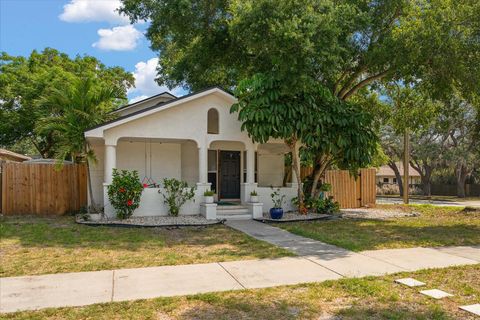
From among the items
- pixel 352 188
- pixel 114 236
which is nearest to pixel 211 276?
pixel 114 236

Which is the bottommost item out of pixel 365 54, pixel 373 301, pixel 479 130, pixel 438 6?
pixel 373 301

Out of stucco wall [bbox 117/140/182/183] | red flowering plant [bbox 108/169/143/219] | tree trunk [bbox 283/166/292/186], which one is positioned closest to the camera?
red flowering plant [bbox 108/169/143/219]

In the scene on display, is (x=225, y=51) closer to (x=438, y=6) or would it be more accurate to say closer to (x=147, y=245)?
(x=438, y=6)

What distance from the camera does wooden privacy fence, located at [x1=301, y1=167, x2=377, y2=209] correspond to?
17.6 metres

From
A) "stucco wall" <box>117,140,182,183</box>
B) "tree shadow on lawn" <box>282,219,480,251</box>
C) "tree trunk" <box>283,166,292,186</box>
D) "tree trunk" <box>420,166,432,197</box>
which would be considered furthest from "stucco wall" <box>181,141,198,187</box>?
"tree trunk" <box>420,166,432,197</box>

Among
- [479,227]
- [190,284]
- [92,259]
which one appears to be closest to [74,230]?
[92,259]

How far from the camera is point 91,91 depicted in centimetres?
1316

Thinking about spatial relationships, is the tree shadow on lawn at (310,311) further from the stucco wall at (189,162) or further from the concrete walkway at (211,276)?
the stucco wall at (189,162)

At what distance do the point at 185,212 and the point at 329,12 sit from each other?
25.5 ft

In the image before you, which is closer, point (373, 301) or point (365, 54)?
point (373, 301)

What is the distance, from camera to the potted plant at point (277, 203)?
12.9m

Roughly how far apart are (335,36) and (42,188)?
11.2m

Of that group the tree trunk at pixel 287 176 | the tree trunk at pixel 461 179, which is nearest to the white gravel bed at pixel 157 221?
the tree trunk at pixel 287 176

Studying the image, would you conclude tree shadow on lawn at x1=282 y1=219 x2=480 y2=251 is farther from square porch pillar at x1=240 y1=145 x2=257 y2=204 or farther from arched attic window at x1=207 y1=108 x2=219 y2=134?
arched attic window at x1=207 y1=108 x2=219 y2=134
